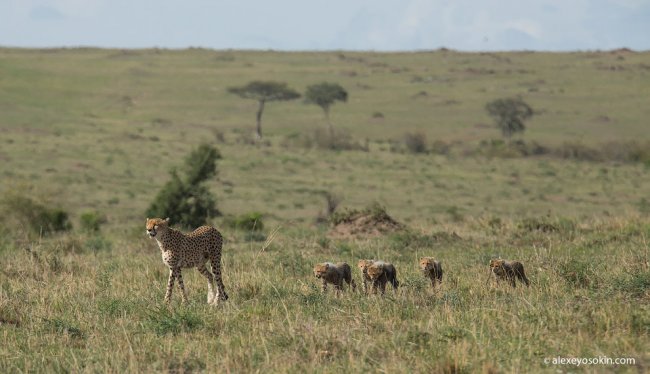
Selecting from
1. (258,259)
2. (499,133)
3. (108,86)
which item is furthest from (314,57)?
(258,259)

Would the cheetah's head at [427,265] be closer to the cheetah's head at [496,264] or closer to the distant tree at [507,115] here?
the cheetah's head at [496,264]

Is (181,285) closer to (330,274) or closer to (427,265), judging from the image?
(330,274)

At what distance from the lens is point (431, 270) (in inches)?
442

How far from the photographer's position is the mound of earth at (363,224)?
19.0 meters

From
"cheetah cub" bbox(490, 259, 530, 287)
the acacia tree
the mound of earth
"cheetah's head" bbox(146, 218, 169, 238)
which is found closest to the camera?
"cheetah's head" bbox(146, 218, 169, 238)

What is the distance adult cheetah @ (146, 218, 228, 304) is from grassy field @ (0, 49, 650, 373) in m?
0.24

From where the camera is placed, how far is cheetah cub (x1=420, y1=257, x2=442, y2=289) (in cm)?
1111

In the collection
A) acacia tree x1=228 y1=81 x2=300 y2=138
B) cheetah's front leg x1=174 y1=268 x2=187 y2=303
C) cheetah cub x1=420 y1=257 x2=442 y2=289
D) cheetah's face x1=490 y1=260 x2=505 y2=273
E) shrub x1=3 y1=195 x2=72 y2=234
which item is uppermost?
acacia tree x1=228 y1=81 x2=300 y2=138

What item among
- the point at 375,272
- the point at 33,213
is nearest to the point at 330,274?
the point at 375,272

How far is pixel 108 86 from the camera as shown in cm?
8575

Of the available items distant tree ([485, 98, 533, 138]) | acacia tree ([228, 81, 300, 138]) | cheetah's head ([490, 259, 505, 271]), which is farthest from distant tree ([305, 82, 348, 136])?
cheetah's head ([490, 259, 505, 271])

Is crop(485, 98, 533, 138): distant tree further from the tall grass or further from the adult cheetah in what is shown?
the adult cheetah

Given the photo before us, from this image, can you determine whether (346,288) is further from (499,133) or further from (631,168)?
(499,133)

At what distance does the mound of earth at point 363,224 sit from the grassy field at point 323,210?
0.53 meters
